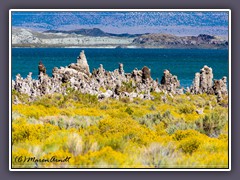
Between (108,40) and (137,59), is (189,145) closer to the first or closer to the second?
(137,59)

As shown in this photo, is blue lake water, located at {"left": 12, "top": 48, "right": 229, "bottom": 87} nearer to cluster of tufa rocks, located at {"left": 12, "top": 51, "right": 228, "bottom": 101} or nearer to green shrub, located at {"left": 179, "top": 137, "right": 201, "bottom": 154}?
cluster of tufa rocks, located at {"left": 12, "top": 51, "right": 228, "bottom": 101}

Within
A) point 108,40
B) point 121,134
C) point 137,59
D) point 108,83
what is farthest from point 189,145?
point 108,83

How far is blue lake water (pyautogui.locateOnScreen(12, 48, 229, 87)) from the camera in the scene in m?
16.4

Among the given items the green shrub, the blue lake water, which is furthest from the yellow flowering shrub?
the blue lake water

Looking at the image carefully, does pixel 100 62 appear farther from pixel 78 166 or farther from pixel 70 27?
pixel 78 166

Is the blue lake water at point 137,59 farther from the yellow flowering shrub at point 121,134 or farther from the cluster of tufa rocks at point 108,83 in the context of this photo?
the yellow flowering shrub at point 121,134

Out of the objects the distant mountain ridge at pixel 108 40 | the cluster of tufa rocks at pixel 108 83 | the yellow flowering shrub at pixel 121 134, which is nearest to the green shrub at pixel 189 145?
the yellow flowering shrub at pixel 121 134

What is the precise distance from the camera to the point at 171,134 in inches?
626

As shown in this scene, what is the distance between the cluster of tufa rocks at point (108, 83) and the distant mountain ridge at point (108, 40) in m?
0.37

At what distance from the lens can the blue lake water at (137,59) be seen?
644 inches

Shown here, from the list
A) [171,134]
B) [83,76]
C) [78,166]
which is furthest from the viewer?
[83,76]
